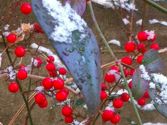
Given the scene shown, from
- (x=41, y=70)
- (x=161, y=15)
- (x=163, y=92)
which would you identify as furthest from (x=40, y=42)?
(x=163, y=92)

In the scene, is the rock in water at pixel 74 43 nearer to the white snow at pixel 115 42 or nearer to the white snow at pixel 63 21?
the white snow at pixel 63 21

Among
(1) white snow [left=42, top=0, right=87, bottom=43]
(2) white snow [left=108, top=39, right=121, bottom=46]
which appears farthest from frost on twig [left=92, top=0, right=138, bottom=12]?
(1) white snow [left=42, top=0, right=87, bottom=43]

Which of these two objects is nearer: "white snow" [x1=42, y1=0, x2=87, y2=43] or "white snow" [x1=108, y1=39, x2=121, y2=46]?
"white snow" [x1=42, y1=0, x2=87, y2=43]

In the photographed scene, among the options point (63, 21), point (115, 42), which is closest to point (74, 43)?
point (63, 21)

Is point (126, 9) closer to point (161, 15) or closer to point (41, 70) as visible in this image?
point (161, 15)

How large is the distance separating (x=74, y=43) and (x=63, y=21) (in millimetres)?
21

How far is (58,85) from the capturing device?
76cm

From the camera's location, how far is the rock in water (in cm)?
34

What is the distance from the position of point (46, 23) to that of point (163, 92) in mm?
209

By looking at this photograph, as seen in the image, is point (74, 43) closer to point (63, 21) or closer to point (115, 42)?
point (63, 21)

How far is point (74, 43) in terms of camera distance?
346 mm

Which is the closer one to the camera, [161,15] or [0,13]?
[0,13]

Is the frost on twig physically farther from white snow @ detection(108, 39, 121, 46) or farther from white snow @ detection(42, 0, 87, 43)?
white snow @ detection(42, 0, 87, 43)

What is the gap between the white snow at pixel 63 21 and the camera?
1.11 ft
